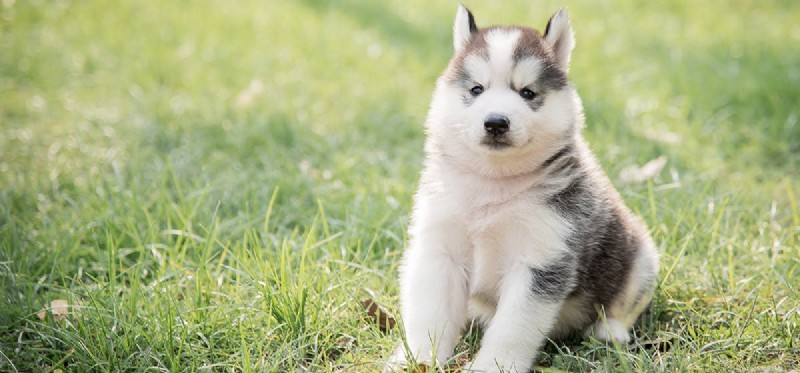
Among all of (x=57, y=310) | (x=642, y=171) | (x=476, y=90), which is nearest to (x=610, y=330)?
(x=476, y=90)

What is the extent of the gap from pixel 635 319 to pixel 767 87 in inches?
155

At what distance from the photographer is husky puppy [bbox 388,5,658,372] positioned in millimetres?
3104

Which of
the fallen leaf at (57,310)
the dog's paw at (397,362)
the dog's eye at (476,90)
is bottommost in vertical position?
the fallen leaf at (57,310)

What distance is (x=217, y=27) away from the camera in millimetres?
9148

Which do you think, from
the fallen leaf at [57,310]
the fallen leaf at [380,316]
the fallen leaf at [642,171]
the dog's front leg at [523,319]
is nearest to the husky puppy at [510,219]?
the dog's front leg at [523,319]

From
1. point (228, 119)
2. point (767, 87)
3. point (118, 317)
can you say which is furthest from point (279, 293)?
point (767, 87)

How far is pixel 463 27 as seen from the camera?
11.5ft

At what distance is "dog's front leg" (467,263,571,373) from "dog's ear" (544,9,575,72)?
3.08 feet

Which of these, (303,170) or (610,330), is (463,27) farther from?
(303,170)

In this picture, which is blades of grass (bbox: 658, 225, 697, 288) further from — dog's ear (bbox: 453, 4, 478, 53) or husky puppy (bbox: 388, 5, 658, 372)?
dog's ear (bbox: 453, 4, 478, 53)

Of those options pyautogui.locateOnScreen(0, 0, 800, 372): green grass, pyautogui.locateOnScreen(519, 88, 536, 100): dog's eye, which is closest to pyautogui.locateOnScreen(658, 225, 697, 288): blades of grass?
pyautogui.locateOnScreen(0, 0, 800, 372): green grass

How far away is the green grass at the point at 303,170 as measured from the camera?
11.1 feet

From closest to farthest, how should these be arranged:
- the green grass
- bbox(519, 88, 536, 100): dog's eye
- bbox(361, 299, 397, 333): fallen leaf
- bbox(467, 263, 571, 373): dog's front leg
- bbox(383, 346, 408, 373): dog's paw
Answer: bbox(467, 263, 571, 373): dog's front leg < bbox(383, 346, 408, 373): dog's paw < bbox(519, 88, 536, 100): dog's eye < the green grass < bbox(361, 299, 397, 333): fallen leaf

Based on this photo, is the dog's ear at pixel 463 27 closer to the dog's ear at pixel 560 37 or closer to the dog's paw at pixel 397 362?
the dog's ear at pixel 560 37
